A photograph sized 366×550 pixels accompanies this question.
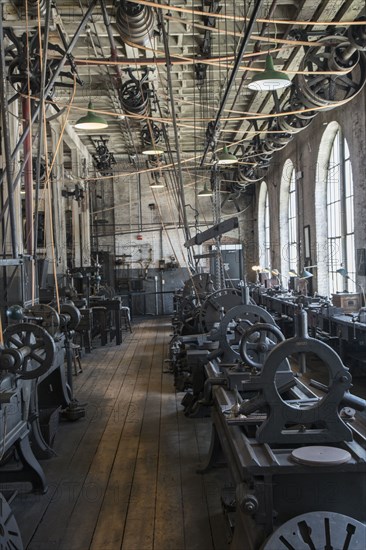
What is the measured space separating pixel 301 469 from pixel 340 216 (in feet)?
Answer: 26.6

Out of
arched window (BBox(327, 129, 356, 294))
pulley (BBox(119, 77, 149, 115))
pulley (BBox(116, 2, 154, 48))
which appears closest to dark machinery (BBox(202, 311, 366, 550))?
pulley (BBox(116, 2, 154, 48))

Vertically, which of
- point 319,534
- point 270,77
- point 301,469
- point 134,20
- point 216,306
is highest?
point 134,20

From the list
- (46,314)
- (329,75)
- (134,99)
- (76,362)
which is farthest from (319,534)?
(134,99)

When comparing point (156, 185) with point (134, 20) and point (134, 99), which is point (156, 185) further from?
point (134, 20)

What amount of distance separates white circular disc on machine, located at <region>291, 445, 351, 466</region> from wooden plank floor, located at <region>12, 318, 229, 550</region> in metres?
0.88

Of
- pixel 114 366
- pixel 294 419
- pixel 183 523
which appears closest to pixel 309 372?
pixel 114 366

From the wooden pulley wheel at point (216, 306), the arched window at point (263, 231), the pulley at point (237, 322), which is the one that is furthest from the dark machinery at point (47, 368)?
the arched window at point (263, 231)

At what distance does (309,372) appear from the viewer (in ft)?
22.2

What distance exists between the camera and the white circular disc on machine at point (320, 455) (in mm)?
1850

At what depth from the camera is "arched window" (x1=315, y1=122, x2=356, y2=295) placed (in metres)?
9.21

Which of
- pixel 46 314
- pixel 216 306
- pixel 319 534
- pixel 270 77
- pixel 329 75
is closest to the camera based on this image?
pixel 319 534

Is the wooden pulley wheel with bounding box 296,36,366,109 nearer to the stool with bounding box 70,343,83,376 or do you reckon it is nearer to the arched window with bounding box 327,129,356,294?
the arched window with bounding box 327,129,356,294

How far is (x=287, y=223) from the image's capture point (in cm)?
1329

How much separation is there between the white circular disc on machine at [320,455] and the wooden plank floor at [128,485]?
88 cm
